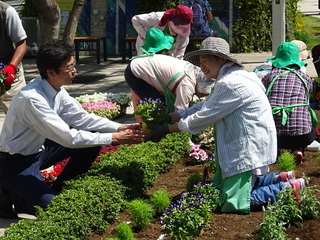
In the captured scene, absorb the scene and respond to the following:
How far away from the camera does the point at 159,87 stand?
298 inches

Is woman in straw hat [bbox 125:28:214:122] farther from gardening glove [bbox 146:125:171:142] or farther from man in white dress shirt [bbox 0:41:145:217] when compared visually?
man in white dress shirt [bbox 0:41:145:217]

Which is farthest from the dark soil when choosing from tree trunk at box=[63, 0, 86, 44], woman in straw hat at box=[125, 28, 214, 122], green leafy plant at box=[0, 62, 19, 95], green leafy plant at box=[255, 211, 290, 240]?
tree trunk at box=[63, 0, 86, 44]

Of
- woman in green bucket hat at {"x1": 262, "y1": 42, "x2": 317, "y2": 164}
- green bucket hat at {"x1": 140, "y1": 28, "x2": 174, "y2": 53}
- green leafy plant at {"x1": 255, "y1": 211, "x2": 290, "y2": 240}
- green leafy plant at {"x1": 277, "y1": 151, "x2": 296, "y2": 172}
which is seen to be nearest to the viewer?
green leafy plant at {"x1": 255, "y1": 211, "x2": 290, "y2": 240}

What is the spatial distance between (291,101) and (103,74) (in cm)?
820

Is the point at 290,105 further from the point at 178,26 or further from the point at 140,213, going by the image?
the point at 178,26

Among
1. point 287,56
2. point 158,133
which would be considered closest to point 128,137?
point 158,133

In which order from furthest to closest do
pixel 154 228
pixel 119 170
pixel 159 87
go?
pixel 159 87
pixel 119 170
pixel 154 228

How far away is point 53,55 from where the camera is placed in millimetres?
5555

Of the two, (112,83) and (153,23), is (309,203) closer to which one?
(153,23)

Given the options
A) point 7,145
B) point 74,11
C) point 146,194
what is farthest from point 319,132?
point 74,11

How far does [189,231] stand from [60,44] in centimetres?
183

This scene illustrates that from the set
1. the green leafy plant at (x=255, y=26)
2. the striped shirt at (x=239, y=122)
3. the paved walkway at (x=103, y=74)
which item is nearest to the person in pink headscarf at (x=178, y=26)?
the paved walkway at (x=103, y=74)

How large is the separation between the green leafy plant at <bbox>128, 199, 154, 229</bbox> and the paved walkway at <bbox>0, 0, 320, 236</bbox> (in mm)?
4676

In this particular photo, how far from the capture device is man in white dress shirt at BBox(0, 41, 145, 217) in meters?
5.50
